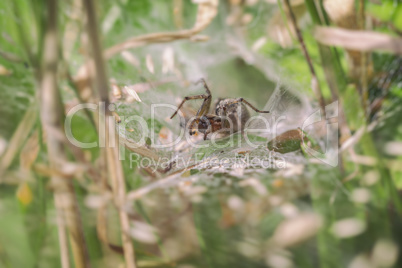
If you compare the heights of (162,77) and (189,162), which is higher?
(162,77)

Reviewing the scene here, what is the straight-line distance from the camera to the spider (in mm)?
711

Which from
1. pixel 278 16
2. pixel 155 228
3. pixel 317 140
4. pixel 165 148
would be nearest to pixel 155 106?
pixel 165 148

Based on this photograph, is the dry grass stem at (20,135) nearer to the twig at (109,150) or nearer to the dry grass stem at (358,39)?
the twig at (109,150)

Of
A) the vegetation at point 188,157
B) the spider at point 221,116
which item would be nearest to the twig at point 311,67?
the vegetation at point 188,157

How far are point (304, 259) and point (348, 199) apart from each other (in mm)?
178

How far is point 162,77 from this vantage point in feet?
2.76

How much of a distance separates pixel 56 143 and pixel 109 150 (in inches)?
4.1

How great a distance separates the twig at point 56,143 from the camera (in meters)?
0.58

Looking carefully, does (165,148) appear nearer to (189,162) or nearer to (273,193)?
(189,162)

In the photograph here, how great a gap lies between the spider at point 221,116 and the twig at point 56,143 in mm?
264

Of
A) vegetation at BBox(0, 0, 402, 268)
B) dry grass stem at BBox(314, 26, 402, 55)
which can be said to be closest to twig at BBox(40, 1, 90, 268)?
vegetation at BBox(0, 0, 402, 268)

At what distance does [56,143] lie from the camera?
0.58 metres

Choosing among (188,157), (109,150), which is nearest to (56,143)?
(109,150)

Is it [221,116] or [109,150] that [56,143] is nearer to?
[109,150]
